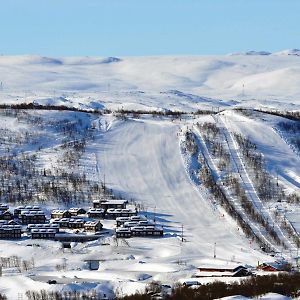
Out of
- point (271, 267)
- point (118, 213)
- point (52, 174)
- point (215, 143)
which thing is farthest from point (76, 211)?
point (215, 143)

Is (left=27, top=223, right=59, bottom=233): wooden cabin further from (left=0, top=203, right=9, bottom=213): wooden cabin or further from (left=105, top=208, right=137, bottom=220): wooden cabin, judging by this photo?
(left=105, top=208, right=137, bottom=220): wooden cabin

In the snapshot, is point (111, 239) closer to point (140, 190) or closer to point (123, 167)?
point (140, 190)

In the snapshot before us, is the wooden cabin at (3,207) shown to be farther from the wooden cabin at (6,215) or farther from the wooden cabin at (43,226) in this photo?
the wooden cabin at (43,226)

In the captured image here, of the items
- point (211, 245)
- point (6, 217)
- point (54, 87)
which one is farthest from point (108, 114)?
point (54, 87)

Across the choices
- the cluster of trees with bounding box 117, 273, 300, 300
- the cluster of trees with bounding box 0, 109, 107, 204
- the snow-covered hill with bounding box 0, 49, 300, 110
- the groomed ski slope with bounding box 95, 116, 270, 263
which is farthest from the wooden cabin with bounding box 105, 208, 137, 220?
the snow-covered hill with bounding box 0, 49, 300, 110

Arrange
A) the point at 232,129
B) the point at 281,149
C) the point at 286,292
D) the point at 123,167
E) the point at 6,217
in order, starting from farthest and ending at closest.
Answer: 1. the point at 232,129
2. the point at 281,149
3. the point at 123,167
4. the point at 6,217
5. the point at 286,292

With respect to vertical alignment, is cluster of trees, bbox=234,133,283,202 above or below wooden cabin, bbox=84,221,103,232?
above
